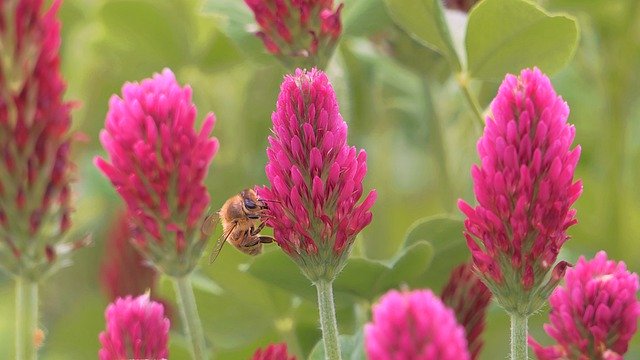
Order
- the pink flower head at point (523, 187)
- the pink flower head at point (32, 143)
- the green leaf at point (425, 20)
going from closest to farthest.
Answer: the pink flower head at point (523, 187) < the pink flower head at point (32, 143) < the green leaf at point (425, 20)

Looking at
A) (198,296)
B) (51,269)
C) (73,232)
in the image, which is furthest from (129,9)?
(51,269)

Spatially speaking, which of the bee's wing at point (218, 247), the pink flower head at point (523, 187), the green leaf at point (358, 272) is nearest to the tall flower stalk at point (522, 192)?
the pink flower head at point (523, 187)

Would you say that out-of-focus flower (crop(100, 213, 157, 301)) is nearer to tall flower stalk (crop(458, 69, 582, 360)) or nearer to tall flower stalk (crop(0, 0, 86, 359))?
tall flower stalk (crop(0, 0, 86, 359))

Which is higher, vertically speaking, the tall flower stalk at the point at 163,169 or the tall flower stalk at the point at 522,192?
the tall flower stalk at the point at 163,169

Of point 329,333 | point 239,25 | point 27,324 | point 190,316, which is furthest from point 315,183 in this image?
point 239,25

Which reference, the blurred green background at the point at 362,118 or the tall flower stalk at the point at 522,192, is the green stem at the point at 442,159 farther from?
the tall flower stalk at the point at 522,192

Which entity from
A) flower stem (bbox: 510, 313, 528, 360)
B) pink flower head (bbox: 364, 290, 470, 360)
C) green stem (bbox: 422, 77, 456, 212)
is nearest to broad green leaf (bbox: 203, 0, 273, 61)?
green stem (bbox: 422, 77, 456, 212)

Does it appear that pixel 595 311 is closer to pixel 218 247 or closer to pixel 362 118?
pixel 218 247

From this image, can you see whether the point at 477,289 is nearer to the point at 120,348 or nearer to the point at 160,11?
the point at 120,348
